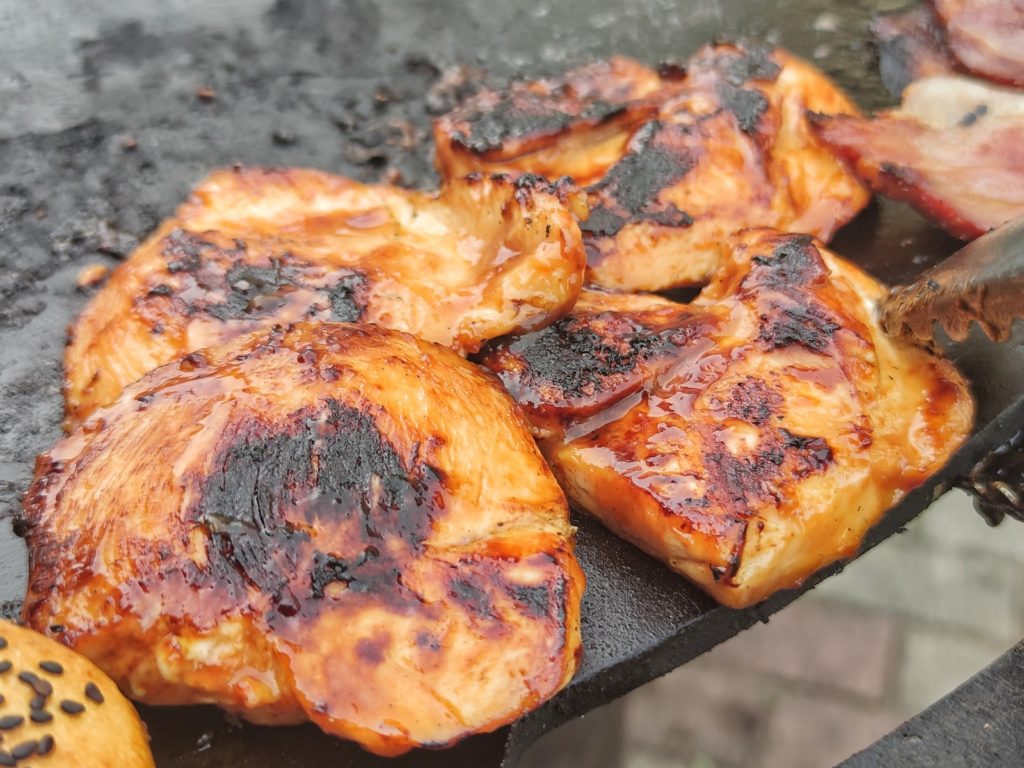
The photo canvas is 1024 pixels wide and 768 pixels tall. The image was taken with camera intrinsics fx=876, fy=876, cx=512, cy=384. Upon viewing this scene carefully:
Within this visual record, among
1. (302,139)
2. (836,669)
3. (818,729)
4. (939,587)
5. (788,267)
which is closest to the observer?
(788,267)

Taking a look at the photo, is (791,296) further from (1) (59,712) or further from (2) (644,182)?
(1) (59,712)

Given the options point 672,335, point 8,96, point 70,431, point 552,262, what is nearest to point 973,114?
point 672,335

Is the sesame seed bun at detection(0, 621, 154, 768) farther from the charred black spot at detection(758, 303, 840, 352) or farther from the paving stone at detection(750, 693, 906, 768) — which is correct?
the paving stone at detection(750, 693, 906, 768)

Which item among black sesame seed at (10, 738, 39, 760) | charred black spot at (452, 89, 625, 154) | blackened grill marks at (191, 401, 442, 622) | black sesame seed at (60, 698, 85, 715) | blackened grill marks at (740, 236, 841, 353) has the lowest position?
black sesame seed at (60, 698, 85, 715)

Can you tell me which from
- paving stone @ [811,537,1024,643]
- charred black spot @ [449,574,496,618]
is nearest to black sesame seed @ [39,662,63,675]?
charred black spot @ [449,574,496,618]

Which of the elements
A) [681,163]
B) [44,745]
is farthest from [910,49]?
[44,745]

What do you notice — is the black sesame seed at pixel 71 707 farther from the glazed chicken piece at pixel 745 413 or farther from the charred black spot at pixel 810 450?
the charred black spot at pixel 810 450
